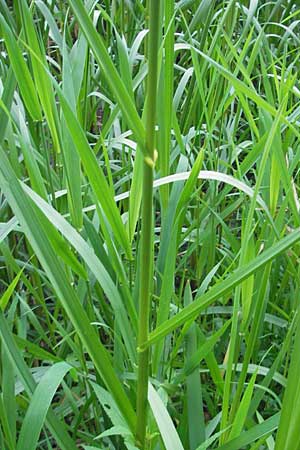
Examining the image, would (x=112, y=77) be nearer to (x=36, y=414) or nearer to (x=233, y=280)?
(x=233, y=280)

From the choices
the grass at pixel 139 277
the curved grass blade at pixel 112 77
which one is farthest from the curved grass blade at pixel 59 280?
the curved grass blade at pixel 112 77

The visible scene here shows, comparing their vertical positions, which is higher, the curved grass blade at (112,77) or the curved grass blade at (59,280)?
the curved grass blade at (112,77)

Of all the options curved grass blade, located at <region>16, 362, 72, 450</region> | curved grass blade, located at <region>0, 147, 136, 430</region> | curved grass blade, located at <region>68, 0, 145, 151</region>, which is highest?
curved grass blade, located at <region>68, 0, 145, 151</region>

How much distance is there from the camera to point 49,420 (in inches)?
22.7

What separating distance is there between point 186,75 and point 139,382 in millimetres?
584

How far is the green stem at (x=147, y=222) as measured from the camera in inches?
15.0

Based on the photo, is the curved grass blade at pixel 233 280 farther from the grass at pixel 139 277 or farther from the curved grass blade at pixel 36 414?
the curved grass blade at pixel 36 414

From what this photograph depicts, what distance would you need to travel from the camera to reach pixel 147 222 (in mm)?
435

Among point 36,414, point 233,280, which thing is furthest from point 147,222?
point 36,414

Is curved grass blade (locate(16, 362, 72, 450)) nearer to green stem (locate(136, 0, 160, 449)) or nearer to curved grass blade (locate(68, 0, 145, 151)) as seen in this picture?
green stem (locate(136, 0, 160, 449))

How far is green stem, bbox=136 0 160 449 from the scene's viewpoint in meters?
0.38

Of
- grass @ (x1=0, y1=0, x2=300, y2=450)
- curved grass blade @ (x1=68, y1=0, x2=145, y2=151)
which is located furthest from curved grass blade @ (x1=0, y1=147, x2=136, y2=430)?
curved grass blade @ (x1=68, y1=0, x2=145, y2=151)

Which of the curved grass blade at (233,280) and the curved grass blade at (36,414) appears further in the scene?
the curved grass blade at (36,414)

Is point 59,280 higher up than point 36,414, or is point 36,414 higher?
point 59,280
